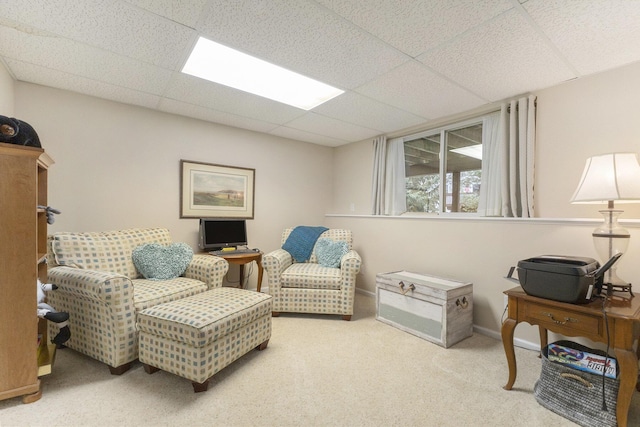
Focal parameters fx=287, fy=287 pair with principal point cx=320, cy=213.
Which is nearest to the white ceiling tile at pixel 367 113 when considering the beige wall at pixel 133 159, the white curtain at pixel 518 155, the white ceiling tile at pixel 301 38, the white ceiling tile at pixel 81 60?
the white ceiling tile at pixel 301 38

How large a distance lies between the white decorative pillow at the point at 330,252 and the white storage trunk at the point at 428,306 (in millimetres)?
556

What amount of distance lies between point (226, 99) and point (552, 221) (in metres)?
2.98

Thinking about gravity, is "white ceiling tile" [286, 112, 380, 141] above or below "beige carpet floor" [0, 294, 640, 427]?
above

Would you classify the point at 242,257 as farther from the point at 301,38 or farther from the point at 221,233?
the point at 301,38

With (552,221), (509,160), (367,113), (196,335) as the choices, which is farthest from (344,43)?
(552,221)

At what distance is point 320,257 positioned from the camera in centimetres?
331

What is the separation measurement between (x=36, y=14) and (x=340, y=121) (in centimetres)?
246

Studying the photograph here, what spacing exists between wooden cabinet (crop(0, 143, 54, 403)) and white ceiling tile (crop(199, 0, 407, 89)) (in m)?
1.29

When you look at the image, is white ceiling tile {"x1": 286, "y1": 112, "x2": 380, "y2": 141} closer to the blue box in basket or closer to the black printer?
the black printer

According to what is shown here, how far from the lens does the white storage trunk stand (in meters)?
2.38

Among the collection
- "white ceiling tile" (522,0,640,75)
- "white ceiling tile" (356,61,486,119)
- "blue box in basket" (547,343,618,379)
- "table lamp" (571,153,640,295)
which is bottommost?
"blue box in basket" (547,343,618,379)

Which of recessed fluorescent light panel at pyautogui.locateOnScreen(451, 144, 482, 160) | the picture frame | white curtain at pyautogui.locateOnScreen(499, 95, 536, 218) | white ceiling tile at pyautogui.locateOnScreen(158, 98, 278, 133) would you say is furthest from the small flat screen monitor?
white curtain at pyautogui.locateOnScreen(499, 95, 536, 218)

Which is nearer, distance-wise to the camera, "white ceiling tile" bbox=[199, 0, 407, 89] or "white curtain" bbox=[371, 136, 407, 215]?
"white ceiling tile" bbox=[199, 0, 407, 89]

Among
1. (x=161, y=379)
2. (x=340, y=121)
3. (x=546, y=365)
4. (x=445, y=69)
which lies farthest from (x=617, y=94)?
(x=161, y=379)
